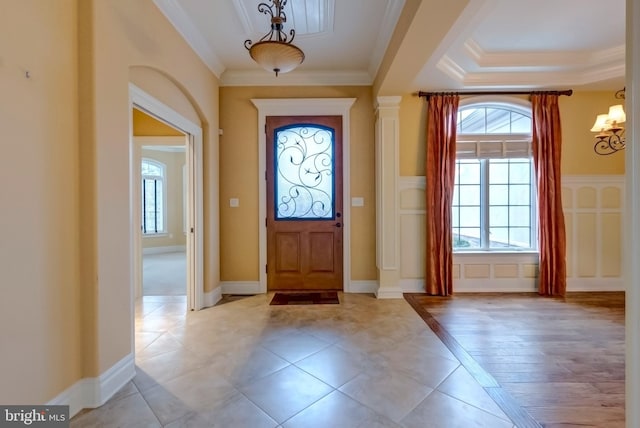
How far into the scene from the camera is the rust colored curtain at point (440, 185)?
4.24 m

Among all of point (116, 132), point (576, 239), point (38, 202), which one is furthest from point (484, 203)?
point (38, 202)

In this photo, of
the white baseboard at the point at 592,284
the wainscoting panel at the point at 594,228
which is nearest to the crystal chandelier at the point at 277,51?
the wainscoting panel at the point at 594,228

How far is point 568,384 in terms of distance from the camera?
215 centimetres

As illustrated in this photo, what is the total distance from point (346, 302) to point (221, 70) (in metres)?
3.50

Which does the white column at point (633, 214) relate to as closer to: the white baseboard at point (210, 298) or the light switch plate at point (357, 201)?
the light switch plate at point (357, 201)

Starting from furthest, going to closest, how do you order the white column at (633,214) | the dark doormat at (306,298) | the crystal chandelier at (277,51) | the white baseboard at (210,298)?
the dark doormat at (306,298) → the white baseboard at (210,298) → the crystal chandelier at (277,51) → the white column at (633,214)

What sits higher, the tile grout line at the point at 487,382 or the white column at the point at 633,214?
the white column at the point at 633,214

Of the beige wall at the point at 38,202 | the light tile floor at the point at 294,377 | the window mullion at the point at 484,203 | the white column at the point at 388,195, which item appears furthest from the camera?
the window mullion at the point at 484,203

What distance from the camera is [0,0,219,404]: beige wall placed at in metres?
1.52

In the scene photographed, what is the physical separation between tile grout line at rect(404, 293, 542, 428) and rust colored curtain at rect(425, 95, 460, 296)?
3.62ft

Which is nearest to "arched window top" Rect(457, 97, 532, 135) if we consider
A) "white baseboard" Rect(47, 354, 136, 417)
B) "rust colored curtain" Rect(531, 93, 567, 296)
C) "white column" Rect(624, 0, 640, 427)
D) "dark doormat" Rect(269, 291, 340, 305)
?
"rust colored curtain" Rect(531, 93, 567, 296)

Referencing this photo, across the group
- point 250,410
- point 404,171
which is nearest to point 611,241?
point 404,171

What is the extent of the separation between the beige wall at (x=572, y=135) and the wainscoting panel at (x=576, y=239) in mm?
149

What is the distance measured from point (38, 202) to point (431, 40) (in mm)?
3030
